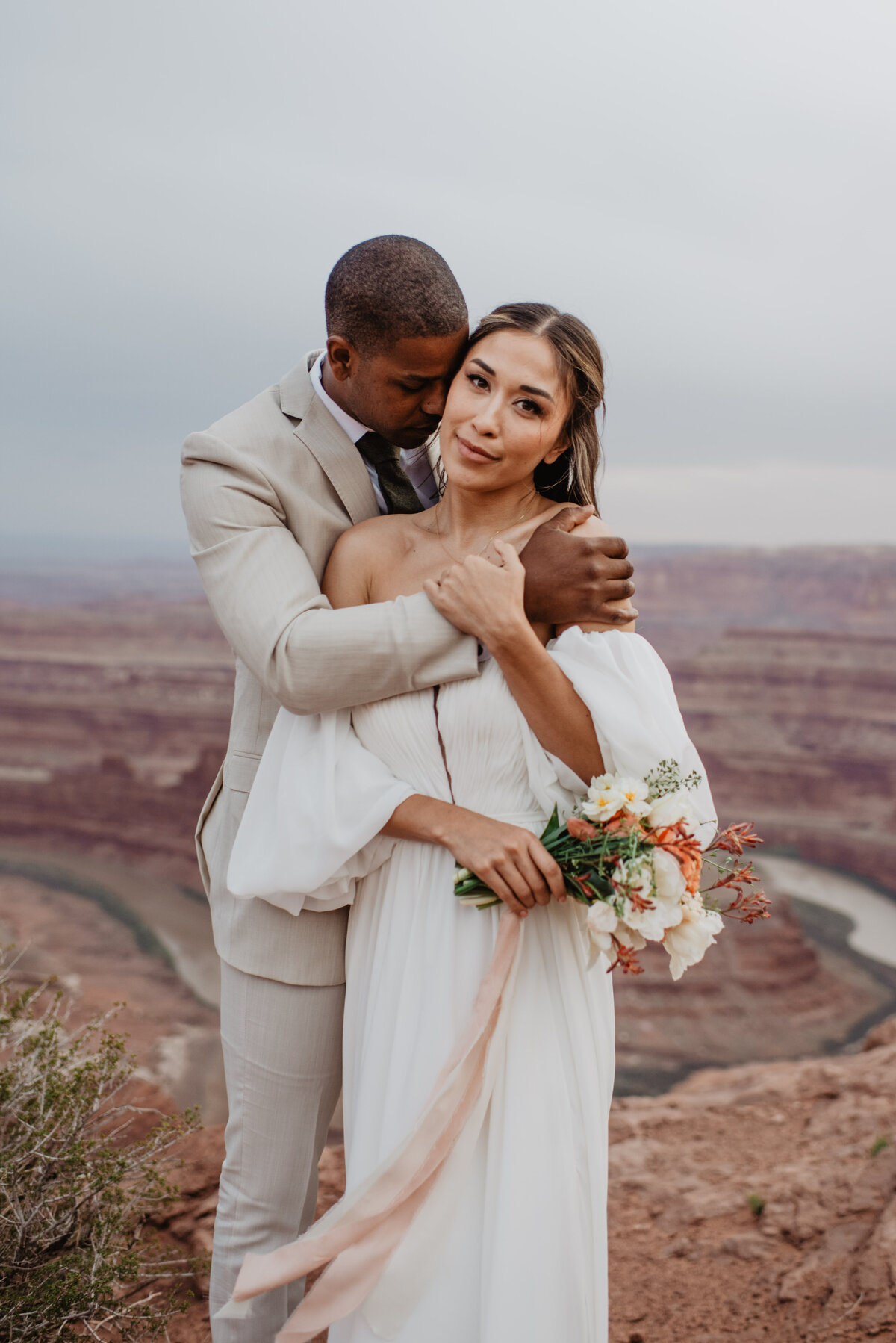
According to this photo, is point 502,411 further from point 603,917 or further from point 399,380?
point 603,917

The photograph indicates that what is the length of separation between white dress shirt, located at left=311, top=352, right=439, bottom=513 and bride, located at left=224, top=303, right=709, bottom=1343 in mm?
264

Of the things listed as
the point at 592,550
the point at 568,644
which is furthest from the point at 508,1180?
the point at 592,550

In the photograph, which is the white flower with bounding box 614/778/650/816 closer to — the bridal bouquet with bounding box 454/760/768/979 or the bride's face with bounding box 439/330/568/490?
the bridal bouquet with bounding box 454/760/768/979

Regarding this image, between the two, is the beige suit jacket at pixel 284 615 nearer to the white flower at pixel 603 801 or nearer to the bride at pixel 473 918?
the bride at pixel 473 918

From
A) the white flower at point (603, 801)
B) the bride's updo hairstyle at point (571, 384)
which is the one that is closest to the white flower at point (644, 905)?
the white flower at point (603, 801)

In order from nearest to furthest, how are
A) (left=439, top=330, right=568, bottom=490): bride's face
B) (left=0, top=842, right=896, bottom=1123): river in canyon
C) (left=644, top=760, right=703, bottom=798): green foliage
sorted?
1. (left=644, top=760, right=703, bottom=798): green foliage
2. (left=439, top=330, right=568, bottom=490): bride's face
3. (left=0, top=842, right=896, bottom=1123): river in canyon

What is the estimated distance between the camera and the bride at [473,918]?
1.93 m

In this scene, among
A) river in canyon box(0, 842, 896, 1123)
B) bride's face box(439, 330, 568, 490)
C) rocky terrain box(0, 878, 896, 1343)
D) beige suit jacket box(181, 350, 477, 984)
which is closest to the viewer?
beige suit jacket box(181, 350, 477, 984)

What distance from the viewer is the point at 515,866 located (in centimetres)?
191

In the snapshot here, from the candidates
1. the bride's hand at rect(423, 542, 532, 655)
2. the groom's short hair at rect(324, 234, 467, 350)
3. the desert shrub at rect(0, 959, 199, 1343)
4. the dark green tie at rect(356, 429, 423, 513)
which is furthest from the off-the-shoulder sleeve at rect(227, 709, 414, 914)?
the desert shrub at rect(0, 959, 199, 1343)

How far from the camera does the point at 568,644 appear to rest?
2047 millimetres

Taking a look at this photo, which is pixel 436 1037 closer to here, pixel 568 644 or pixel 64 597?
pixel 568 644

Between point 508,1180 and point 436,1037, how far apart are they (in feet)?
0.95

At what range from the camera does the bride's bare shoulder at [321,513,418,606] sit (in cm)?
219
